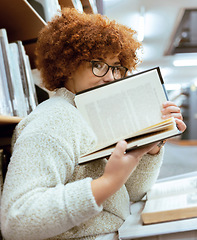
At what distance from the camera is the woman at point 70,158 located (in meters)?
0.52

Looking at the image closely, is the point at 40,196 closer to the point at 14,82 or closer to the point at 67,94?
the point at 67,94

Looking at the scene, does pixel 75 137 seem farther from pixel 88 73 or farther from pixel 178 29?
pixel 178 29

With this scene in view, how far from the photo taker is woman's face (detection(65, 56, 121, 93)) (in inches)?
30.8

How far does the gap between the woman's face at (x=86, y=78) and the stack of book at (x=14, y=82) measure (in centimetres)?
24

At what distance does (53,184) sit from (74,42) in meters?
0.47

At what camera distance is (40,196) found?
53 centimetres

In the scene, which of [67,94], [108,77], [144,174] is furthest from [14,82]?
[144,174]

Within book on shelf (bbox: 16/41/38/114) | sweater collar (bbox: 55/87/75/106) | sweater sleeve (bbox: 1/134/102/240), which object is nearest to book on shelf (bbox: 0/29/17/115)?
book on shelf (bbox: 16/41/38/114)

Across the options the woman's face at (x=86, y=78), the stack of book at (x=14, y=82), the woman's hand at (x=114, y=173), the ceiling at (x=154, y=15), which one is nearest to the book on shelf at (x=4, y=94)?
the stack of book at (x=14, y=82)

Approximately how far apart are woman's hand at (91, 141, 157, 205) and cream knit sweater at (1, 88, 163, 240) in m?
0.02

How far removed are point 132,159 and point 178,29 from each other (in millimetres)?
4381

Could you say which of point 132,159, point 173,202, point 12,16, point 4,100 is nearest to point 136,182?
point 173,202

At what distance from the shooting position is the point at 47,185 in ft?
1.83

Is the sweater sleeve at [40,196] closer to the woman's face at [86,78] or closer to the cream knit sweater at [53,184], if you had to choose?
the cream knit sweater at [53,184]
